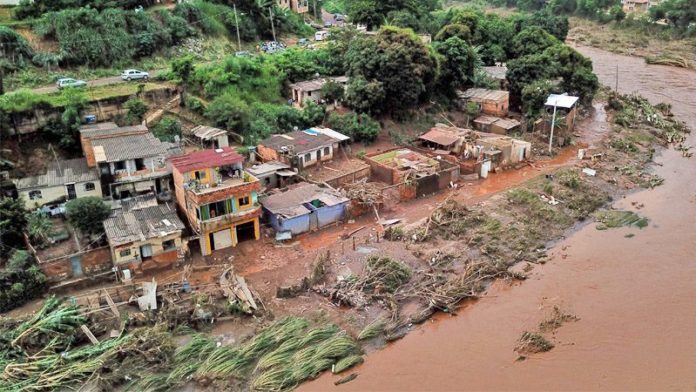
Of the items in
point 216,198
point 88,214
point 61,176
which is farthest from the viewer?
point 61,176

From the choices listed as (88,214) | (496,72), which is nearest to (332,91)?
(496,72)

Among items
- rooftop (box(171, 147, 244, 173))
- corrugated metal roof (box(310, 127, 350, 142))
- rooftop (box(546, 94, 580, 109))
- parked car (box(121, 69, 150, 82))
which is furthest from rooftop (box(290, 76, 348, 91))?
rooftop (box(171, 147, 244, 173))

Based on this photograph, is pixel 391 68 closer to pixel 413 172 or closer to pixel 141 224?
pixel 413 172

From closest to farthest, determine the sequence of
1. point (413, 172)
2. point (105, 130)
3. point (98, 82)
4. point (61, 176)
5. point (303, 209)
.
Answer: point (61, 176) < point (303, 209) < point (105, 130) < point (413, 172) < point (98, 82)

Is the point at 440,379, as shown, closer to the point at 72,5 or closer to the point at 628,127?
the point at 628,127

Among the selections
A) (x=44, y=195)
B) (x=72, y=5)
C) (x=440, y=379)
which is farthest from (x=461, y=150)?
(x=72, y=5)

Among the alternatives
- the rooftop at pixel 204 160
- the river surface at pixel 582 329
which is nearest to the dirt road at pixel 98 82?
the rooftop at pixel 204 160

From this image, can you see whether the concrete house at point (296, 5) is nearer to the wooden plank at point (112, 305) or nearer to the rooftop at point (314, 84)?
the rooftop at point (314, 84)
